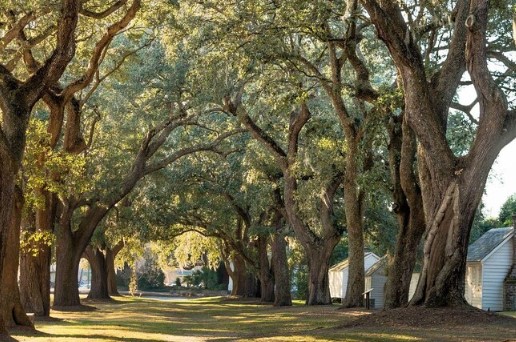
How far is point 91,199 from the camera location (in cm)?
3528

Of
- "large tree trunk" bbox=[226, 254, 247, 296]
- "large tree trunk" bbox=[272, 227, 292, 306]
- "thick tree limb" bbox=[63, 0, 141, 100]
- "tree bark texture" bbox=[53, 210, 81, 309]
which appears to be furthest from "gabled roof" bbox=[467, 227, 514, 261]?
"thick tree limb" bbox=[63, 0, 141, 100]

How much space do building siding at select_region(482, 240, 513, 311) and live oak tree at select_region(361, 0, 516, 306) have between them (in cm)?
2504

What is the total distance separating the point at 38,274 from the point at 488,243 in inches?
952

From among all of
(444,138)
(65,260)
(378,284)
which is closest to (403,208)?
(444,138)

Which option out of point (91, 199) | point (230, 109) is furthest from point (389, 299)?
point (91, 199)

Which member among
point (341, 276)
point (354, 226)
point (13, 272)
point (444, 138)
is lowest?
point (341, 276)

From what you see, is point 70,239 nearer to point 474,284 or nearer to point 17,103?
point 17,103

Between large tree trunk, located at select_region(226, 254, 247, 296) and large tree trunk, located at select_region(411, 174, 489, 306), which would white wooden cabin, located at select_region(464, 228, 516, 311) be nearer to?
large tree trunk, located at select_region(226, 254, 247, 296)

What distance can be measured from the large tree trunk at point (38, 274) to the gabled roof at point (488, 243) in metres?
22.2

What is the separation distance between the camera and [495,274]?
1676 inches

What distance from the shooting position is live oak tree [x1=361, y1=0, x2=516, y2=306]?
17.2 meters

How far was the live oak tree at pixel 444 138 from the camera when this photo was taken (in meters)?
17.2

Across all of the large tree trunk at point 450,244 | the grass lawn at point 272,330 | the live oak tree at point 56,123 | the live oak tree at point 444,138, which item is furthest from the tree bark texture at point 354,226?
the large tree trunk at point 450,244

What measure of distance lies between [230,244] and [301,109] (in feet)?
65.4
